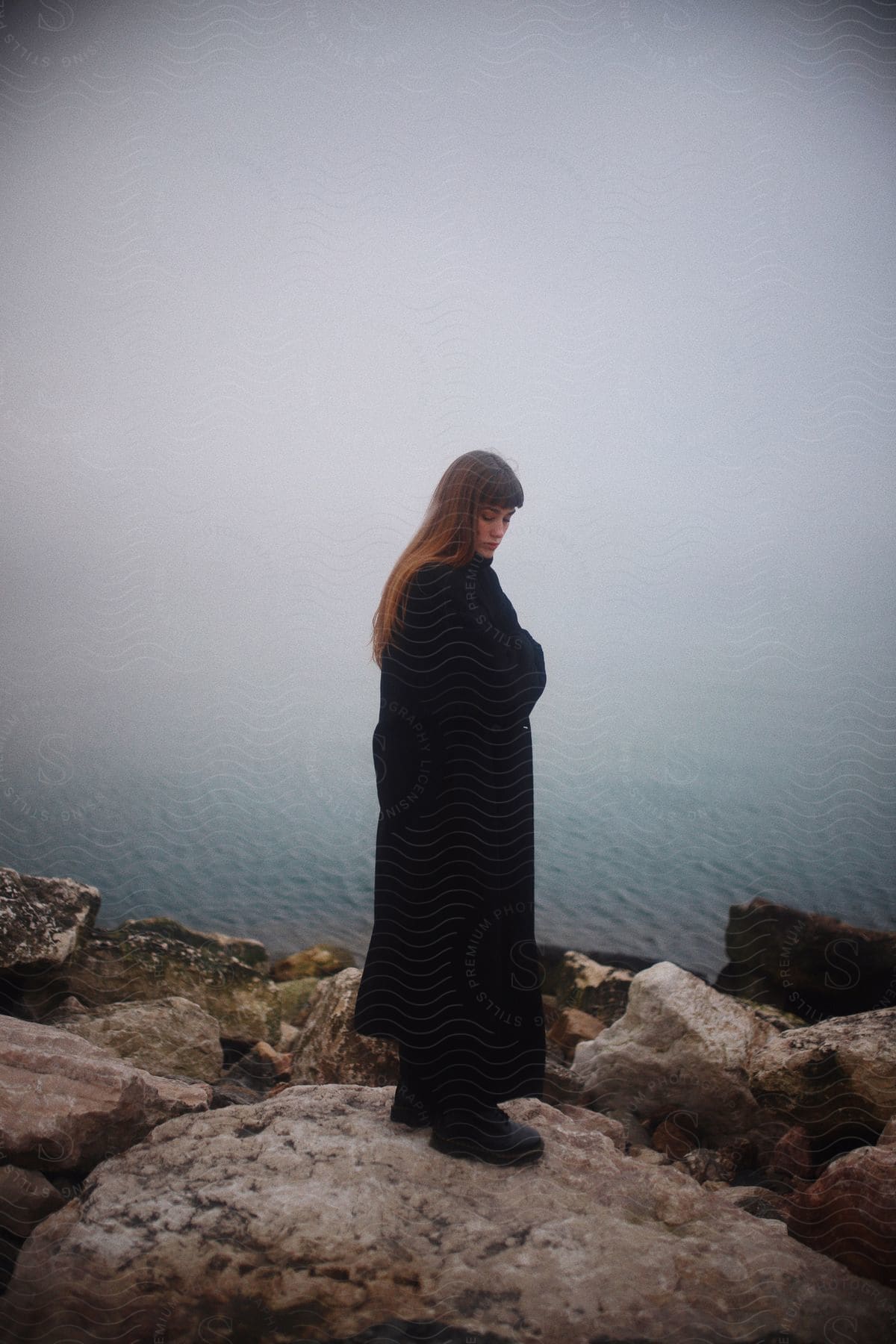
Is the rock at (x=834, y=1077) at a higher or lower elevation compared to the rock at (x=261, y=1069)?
higher

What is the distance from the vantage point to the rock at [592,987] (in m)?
3.38

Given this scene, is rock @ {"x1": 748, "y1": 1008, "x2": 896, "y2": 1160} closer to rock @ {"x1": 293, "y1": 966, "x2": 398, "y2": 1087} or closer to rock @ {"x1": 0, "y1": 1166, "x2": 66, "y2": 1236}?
rock @ {"x1": 293, "y1": 966, "x2": 398, "y2": 1087}

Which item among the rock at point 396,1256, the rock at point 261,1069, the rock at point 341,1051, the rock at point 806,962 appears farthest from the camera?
the rock at point 806,962

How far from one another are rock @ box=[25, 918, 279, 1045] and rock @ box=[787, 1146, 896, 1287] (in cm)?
214

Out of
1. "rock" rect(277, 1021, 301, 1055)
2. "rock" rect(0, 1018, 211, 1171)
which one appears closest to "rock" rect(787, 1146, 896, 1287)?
"rock" rect(0, 1018, 211, 1171)

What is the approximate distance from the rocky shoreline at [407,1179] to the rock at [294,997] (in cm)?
26

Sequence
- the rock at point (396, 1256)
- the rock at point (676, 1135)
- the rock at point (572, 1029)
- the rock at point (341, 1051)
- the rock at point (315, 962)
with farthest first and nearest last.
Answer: the rock at point (315, 962) < the rock at point (572, 1029) < the rock at point (341, 1051) < the rock at point (676, 1135) < the rock at point (396, 1256)

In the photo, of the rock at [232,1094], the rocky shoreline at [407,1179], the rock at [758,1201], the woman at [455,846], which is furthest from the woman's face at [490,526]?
the rock at [758,1201]

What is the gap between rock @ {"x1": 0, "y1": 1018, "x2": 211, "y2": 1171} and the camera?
1884 mm

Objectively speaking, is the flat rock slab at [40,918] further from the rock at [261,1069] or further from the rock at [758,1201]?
the rock at [758,1201]

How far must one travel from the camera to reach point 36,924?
9.48ft

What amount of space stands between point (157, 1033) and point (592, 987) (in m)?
1.85

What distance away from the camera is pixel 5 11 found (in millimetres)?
3377

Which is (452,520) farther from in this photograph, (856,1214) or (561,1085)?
(561,1085)
